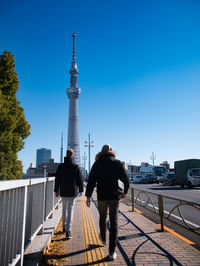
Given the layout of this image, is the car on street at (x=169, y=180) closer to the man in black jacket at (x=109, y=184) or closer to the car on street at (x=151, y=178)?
the car on street at (x=151, y=178)

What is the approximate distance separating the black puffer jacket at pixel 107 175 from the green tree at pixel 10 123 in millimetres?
10669

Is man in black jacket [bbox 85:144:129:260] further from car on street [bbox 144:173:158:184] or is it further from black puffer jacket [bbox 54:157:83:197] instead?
car on street [bbox 144:173:158:184]

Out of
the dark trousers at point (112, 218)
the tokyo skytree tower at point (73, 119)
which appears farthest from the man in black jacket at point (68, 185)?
the tokyo skytree tower at point (73, 119)

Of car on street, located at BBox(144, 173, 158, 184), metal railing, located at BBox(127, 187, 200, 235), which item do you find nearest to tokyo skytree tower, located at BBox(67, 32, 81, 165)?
car on street, located at BBox(144, 173, 158, 184)

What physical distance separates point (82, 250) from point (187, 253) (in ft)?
6.27

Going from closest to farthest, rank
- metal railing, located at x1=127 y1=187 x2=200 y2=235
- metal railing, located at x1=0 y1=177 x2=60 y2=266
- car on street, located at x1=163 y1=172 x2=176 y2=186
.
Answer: metal railing, located at x1=0 y1=177 x2=60 y2=266 < metal railing, located at x1=127 y1=187 x2=200 y2=235 < car on street, located at x1=163 y1=172 x2=176 y2=186

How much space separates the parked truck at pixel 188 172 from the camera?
22484 mm

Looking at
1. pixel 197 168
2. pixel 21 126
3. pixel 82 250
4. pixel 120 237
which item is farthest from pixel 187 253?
pixel 197 168

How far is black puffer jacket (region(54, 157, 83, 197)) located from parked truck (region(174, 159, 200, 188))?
20216 mm

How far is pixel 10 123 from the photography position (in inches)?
527

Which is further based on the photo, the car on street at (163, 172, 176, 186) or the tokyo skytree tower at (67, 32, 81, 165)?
the tokyo skytree tower at (67, 32, 81, 165)

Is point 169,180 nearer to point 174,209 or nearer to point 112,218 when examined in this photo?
point 174,209

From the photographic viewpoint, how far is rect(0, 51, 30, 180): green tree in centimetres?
Result: 1341

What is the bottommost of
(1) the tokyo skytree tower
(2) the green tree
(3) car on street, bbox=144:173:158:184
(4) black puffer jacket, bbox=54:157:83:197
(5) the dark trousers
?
(3) car on street, bbox=144:173:158:184
